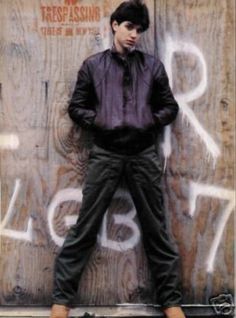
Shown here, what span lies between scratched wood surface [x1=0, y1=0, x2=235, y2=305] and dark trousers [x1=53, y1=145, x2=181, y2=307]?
6.6 inches

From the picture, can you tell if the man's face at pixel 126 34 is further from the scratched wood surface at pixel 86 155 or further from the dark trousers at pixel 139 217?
the dark trousers at pixel 139 217

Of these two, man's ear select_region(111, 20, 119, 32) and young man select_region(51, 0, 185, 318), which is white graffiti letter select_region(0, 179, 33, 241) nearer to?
young man select_region(51, 0, 185, 318)

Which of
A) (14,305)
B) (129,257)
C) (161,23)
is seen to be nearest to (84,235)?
(129,257)

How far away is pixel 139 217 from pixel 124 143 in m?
0.51

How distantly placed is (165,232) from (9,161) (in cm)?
110

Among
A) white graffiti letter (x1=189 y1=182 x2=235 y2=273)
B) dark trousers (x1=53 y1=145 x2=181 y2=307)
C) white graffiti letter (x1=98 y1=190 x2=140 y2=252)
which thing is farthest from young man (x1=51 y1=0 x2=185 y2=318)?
white graffiti letter (x1=189 y1=182 x2=235 y2=273)

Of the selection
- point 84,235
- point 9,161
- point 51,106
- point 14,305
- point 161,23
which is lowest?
point 14,305

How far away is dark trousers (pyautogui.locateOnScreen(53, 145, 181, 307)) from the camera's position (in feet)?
16.1

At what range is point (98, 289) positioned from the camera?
5188 millimetres

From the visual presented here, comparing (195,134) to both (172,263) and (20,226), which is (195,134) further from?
(20,226)

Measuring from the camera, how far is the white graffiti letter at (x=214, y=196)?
5145mm

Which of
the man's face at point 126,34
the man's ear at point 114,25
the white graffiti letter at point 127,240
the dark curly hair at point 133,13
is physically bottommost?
the white graffiti letter at point 127,240

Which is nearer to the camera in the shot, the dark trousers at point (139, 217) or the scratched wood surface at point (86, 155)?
the dark trousers at point (139, 217)


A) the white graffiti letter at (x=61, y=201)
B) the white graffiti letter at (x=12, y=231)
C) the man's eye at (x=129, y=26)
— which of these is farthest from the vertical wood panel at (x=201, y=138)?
the white graffiti letter at (x=12, y=231)
